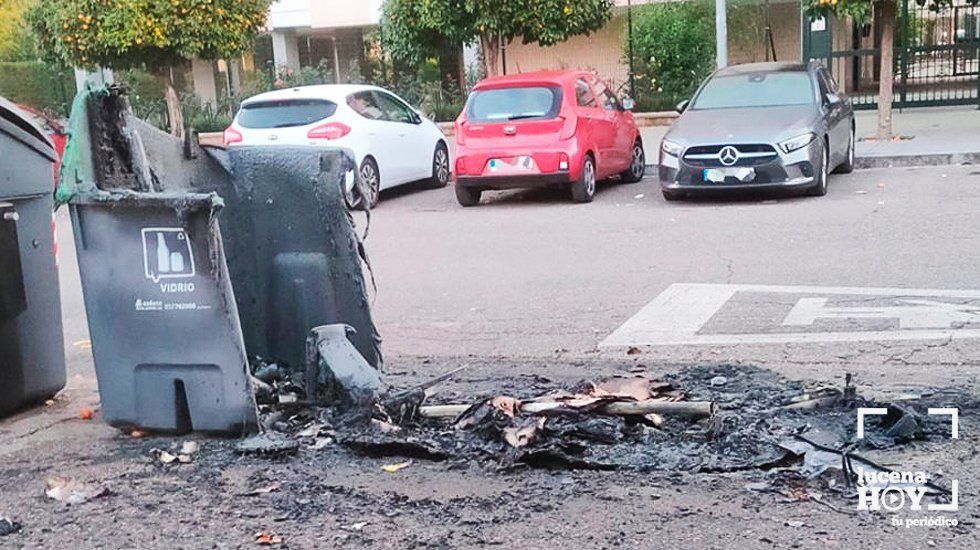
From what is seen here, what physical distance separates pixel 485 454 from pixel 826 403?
1.64m

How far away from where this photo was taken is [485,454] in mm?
4836

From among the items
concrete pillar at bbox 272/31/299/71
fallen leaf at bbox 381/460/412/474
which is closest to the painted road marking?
fallen leaf at bbox 381/460/412/474

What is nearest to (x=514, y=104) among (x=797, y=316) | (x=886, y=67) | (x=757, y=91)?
(x=757, y=91)

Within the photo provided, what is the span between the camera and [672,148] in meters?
12.9

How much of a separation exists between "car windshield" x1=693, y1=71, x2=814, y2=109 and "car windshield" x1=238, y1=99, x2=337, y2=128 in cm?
480

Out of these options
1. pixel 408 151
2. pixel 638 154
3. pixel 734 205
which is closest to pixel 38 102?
pixel 408 151

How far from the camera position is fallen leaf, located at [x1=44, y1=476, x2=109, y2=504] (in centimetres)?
467

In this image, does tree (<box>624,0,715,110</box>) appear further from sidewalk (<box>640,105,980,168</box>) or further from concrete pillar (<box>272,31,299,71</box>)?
concrete pillar (<box>272,31,299,71</box>)

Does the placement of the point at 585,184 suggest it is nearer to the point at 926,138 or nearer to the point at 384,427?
the point at 926,138

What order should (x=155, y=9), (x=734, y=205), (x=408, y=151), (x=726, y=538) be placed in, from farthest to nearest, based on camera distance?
(x=155, y=9) < (x=408, y=151) < (x=734, y=205) < (x=726, y=538)

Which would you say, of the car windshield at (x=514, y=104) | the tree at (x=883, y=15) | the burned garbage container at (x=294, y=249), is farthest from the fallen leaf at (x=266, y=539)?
the tree at (x=883, y=15)

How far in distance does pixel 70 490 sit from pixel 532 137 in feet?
30.7

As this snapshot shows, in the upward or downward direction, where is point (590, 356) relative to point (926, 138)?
downward

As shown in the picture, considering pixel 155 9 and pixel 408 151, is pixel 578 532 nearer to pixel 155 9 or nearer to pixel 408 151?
pixel 408 151
